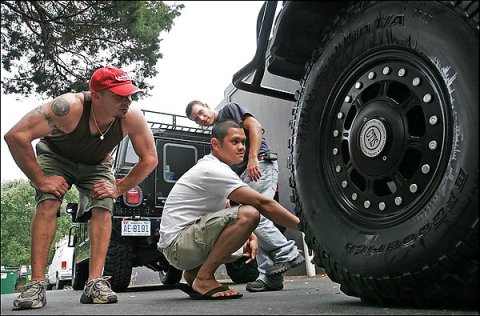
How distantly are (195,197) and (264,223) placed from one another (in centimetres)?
91

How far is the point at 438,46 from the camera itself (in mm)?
1352

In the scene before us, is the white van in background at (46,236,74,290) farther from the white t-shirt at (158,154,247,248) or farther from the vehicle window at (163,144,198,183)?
the white t-shirt at (158,154,247,248)

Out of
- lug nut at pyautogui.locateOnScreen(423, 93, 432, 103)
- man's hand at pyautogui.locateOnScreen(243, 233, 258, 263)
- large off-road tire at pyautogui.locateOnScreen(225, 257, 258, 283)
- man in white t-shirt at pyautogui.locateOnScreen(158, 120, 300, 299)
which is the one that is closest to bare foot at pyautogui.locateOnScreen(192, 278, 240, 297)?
man in white t-shirt at pyautogui.locateOnScreen(158, 120, 300, 299)

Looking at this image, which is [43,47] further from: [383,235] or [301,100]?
[383,235]

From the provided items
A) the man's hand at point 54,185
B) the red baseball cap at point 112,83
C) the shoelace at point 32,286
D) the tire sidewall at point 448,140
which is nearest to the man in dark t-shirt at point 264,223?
the red baseball cap at point 112,83

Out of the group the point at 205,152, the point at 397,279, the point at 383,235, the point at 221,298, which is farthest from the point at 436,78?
the point at 205,152

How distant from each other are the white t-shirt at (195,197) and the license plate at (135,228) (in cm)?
175

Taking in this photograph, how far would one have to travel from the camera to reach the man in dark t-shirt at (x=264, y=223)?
3209 millimetres

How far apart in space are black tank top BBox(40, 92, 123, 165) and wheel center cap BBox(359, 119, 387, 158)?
1464mm

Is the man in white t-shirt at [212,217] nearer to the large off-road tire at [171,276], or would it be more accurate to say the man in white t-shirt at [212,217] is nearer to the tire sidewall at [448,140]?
the tire sidewall at [448,140]

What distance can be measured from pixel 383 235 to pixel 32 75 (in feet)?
23.3

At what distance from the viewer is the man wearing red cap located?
2273 mm

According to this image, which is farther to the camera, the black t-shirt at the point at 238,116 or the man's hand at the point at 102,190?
the black t-shirt at the point at 238,116

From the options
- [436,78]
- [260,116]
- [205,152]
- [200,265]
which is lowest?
[200,265]
